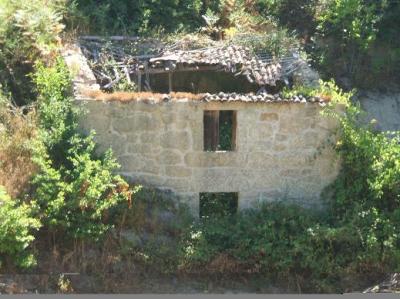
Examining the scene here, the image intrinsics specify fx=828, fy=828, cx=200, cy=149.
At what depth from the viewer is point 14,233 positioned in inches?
→ 489

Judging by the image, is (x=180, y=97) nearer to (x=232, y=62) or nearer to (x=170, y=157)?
(x=170, y=157)

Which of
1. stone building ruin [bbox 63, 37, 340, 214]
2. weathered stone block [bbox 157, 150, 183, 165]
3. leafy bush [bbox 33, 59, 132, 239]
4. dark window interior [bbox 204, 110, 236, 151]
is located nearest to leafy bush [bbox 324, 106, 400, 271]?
stone building ruin [bbox 63, 37, 340, 214]

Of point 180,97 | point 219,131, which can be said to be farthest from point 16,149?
point 219,131

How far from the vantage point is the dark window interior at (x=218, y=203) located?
568 inches

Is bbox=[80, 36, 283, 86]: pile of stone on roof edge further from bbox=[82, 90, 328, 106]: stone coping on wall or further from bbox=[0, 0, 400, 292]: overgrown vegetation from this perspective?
bbox=[82, 90, 328, 106]: stone coping on wall

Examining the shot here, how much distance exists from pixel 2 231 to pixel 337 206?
→ 555 cm

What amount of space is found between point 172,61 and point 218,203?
2.95m

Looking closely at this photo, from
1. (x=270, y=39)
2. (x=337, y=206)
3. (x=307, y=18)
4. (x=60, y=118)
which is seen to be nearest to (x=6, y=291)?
(x=60, y=118)

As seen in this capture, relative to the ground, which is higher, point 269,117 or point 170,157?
point 269,117

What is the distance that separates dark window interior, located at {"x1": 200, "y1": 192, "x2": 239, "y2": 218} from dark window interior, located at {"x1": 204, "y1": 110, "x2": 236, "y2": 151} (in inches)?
32.3

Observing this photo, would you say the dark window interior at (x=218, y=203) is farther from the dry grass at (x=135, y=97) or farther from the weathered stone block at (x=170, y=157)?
the dry grass at (x=135, y=97)

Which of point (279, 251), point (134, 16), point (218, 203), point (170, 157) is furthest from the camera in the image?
point (134, 16)

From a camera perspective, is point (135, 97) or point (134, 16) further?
point (134, 16)

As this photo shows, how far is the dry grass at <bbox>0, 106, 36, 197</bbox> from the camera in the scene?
13.4 m
